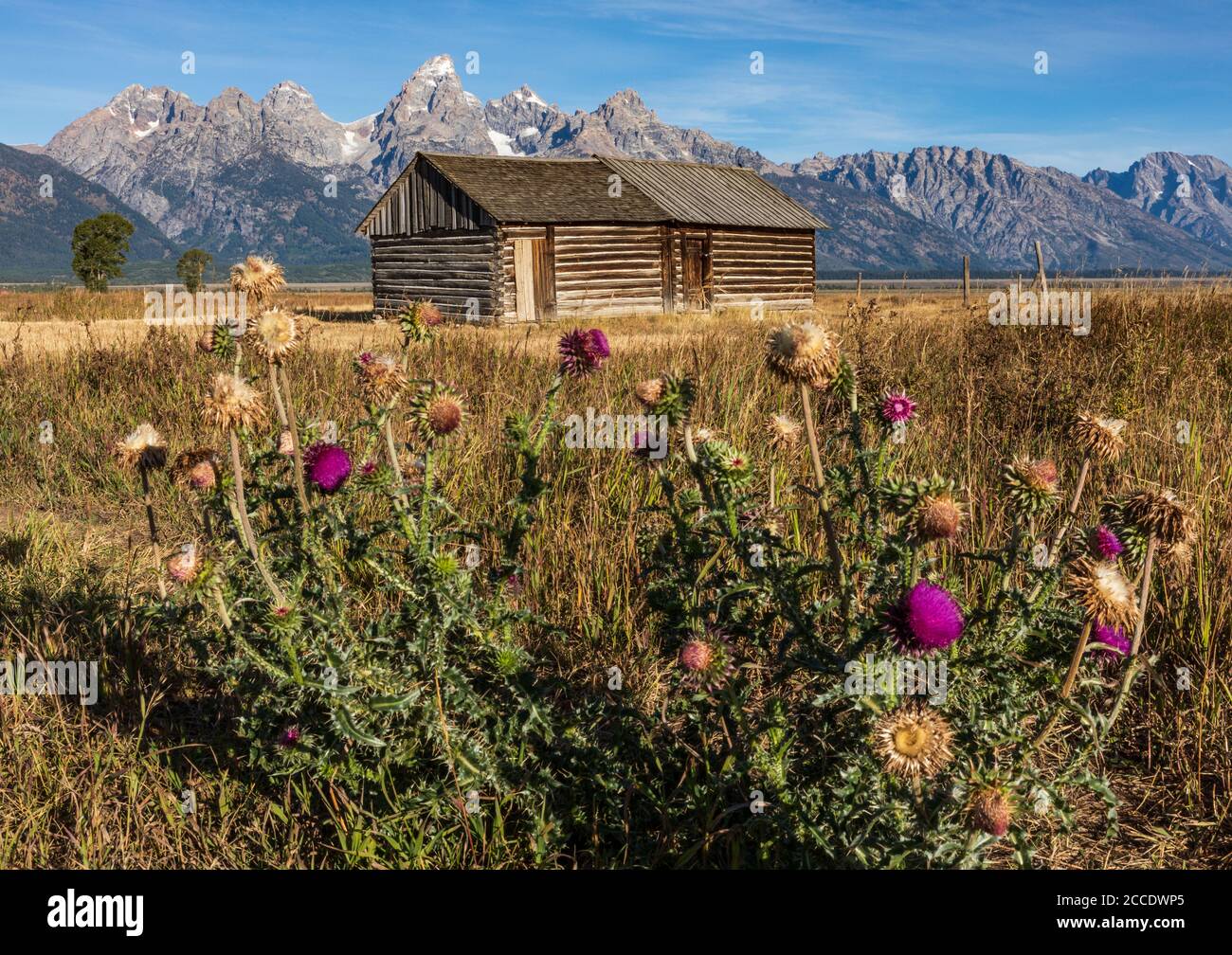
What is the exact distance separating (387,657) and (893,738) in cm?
145

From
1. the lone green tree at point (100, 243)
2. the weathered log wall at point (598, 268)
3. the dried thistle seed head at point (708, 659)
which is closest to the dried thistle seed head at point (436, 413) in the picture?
the dried thistle seed head at point (708, 659)

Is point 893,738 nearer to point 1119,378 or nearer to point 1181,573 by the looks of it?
point 1181,573

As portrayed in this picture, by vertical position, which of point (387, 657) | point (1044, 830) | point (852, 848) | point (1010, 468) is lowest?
point (1044, 830)

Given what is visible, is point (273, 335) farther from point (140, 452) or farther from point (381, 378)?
point (140, 452)

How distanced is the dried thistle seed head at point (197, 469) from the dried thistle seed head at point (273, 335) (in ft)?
1.18

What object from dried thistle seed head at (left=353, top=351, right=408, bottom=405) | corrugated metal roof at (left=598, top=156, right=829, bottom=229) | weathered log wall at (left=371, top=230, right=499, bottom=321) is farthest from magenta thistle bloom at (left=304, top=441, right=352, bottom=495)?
corrugated metal roof at (left=598, top=156, right=829, bottom=229)

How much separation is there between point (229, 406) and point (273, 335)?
22 cm

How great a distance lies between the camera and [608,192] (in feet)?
87.9

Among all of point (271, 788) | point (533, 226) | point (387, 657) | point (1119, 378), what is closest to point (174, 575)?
point (387, 657)

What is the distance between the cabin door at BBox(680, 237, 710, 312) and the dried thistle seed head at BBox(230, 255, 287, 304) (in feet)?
83.1

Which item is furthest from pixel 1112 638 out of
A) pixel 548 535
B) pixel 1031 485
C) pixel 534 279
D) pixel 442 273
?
pixel 442 273

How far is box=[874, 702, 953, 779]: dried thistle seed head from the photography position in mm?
1519

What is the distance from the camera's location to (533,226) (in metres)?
24.5

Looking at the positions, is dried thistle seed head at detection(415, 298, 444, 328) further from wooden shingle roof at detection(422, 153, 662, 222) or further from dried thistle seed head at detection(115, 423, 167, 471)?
wooden shingle roof at detection(422, 153, 662, 222)
